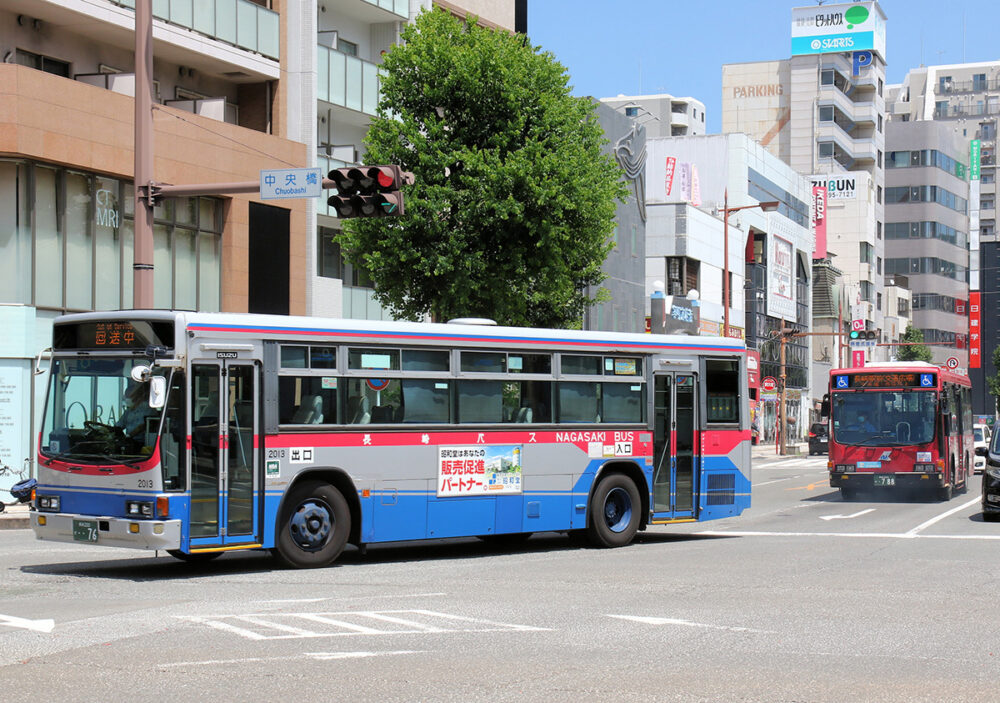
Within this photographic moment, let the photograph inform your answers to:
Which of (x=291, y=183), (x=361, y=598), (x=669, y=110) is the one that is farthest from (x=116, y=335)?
(x=669, y=110)

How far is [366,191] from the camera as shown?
673 inches

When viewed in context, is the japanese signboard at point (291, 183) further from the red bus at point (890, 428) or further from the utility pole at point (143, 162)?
the red bus at point (890, 428)

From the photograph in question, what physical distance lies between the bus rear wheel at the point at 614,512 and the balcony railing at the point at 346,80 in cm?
1778

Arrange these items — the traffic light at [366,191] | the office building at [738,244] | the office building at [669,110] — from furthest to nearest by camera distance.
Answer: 1. the office building at [669,110]
2. the office building at [738,244]
3. the traffic light at [366,191]

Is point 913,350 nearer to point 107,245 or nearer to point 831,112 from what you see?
point 831,112

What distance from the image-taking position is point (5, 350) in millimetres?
24047

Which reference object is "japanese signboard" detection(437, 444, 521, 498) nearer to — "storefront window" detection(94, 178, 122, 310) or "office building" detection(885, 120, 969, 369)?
"storefront window" detection(94, 178, 122, 310)

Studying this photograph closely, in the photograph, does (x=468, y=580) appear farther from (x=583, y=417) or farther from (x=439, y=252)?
(x=439, y=252)

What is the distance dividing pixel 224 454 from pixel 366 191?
15.5 ft

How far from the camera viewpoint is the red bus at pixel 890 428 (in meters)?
28.7

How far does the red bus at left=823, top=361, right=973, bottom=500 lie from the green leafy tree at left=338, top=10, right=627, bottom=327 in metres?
6.78

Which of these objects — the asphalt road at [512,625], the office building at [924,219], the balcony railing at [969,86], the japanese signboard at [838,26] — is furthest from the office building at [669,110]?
the asphalt road at [512,625]

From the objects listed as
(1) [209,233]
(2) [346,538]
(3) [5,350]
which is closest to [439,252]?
(1) [209,233]

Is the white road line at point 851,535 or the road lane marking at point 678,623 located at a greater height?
the road lane marking at point 678,623
